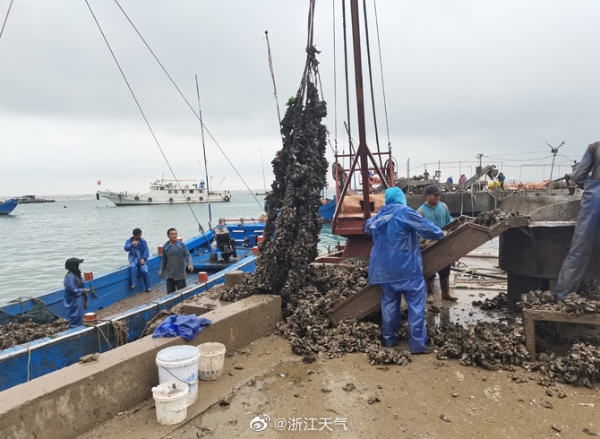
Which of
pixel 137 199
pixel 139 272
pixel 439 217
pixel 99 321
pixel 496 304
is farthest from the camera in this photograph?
pixel 137 199

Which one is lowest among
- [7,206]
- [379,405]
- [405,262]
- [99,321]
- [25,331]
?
[25,331]

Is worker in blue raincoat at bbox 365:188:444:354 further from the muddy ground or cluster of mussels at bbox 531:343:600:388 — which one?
cluster of mussels at bbox 531:343:600:388

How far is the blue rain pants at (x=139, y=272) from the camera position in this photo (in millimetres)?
10539

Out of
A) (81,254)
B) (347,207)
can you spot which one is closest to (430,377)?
(347,207)

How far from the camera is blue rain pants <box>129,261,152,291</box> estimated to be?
1054 cm

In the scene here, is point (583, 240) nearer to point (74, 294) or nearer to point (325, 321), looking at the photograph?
point (325, 321)

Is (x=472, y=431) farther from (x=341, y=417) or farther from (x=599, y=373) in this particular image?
(x=599, y=373)

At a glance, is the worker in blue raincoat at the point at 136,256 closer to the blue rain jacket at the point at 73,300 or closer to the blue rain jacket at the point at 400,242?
the blue rain jacket at the point at 73,300

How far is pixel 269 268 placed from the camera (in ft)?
17.6

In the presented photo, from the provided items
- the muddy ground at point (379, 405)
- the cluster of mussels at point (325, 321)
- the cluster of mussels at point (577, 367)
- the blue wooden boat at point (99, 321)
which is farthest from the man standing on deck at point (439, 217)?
the blue wooden boat at point (99, 321)

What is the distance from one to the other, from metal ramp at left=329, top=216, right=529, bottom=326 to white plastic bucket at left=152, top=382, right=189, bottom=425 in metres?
2.25

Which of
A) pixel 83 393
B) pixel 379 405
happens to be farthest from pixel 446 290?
pixel 83 393

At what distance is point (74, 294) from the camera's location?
7.13m

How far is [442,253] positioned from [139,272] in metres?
8.68
